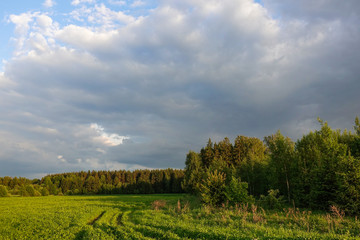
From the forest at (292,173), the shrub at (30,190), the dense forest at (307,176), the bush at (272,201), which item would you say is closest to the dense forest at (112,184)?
the shrub at (30,190)

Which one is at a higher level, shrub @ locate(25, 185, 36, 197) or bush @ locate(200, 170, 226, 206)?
bush @ locate(200, 170, 226, 206)

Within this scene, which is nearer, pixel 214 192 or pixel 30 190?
pixel 214 192

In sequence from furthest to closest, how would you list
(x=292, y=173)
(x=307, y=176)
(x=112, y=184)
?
1. (x=112, y=184)
2. (x=292, y=173)
3. (x=307, y=176)

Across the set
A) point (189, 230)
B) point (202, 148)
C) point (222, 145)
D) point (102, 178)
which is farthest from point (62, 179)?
point (189, 230)

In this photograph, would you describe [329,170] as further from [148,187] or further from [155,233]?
[148,187]

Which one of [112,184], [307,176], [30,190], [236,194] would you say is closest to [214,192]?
[236,194]

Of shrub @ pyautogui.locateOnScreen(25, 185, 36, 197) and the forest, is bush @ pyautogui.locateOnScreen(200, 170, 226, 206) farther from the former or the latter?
shrub @ pyautogui.locateOnScreen(25, 185, 36, 197)

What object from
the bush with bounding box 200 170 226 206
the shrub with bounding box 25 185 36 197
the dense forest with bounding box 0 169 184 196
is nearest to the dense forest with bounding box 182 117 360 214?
the bush with bounding box 200 170 226 206

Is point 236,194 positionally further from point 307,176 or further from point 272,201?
point 307,176

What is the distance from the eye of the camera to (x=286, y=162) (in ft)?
130

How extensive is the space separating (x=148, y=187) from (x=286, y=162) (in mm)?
93006

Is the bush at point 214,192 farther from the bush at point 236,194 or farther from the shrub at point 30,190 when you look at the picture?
the shrub at point 30,190

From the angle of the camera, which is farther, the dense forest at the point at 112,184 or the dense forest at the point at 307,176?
the dense forest at the point at 112,184

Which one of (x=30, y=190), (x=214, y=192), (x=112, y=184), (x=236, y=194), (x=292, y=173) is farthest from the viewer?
(x=112, y=184)
